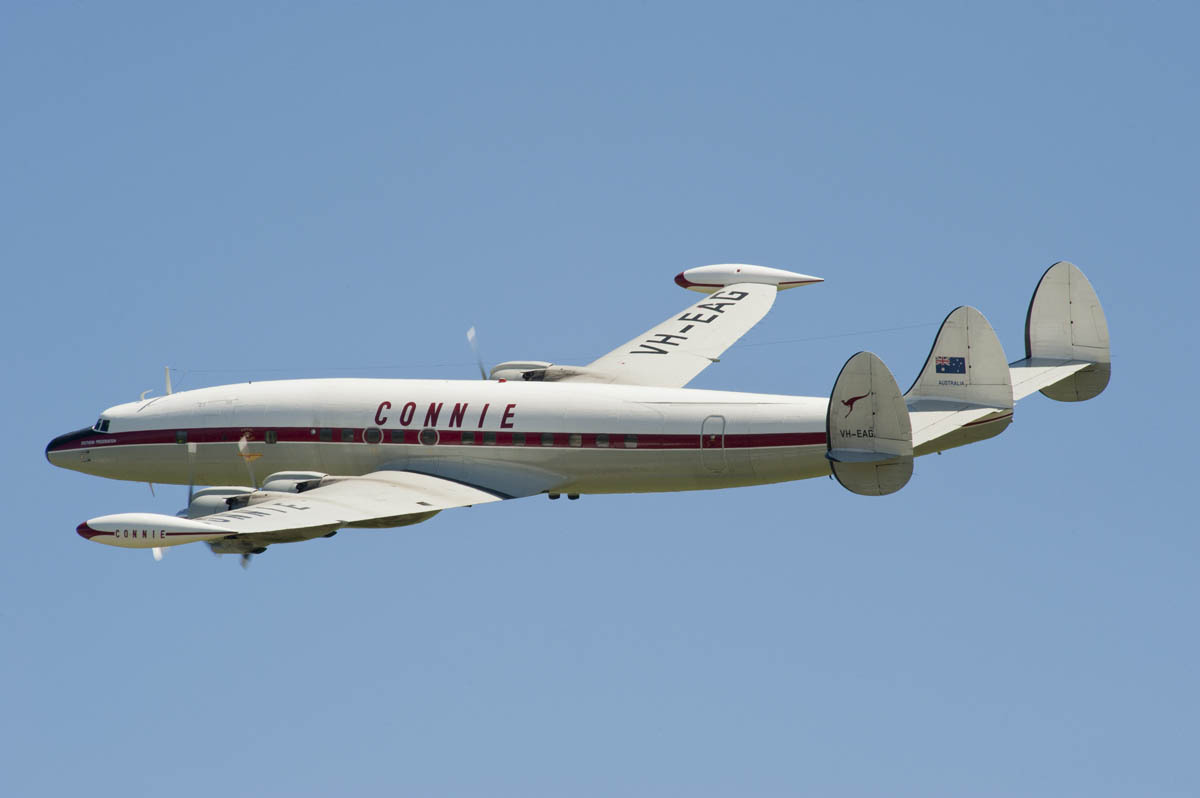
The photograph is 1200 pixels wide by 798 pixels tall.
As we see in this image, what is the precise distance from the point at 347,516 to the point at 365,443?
4.92 metres

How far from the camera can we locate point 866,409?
133 ft

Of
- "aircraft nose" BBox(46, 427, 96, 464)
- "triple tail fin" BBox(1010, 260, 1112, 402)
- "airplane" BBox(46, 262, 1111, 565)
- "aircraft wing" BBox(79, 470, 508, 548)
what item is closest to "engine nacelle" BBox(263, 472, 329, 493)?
"airplane" BBox(46, 262, 1111, 565)

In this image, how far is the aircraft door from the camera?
45.7 meters

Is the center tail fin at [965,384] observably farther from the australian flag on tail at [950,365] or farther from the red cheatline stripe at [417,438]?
the red cheatline stripe at [417,438]

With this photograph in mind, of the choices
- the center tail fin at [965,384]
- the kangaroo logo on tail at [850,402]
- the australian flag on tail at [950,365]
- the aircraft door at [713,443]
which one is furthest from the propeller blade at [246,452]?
the australian flag on tail at [950,365]

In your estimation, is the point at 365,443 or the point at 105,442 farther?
the point at 105,442

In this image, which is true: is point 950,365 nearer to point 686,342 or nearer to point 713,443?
point 713,443

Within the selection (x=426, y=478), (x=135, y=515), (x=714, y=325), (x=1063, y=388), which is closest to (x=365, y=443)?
(x=426, y=478)

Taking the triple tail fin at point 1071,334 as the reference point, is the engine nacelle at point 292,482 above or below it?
below

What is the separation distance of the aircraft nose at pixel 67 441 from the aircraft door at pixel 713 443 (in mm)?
17641

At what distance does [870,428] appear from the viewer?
40562mm

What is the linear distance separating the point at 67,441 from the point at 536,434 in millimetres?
14334

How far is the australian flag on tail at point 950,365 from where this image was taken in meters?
43.2

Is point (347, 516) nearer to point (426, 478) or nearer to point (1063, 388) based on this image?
point (426, 478)
